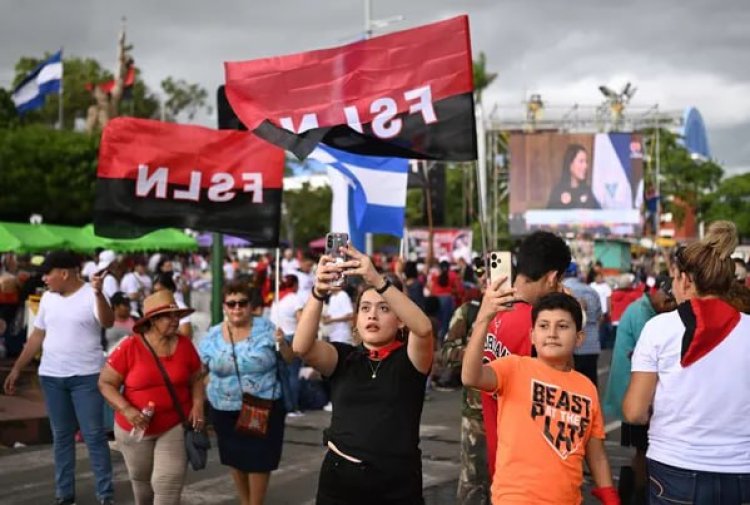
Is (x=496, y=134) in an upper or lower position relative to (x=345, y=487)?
upper

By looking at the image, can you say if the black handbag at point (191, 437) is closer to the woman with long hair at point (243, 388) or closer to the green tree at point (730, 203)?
the woman with long hair at point (243, 388)

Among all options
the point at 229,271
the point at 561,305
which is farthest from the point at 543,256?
the point at 229,271

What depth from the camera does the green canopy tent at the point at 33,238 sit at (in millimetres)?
27131

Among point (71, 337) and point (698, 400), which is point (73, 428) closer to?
point (71, 337)

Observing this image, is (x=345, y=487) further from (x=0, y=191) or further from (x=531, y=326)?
(x=0, y=191)

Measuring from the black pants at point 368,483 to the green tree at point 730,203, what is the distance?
192 feet

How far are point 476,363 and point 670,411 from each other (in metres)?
0.79

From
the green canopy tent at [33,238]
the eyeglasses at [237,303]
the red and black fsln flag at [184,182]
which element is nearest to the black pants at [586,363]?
the red and black fsln flag at [184,182]

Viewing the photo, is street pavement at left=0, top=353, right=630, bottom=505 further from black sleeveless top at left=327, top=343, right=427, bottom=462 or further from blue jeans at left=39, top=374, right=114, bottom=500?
black sleeveless top at left=327, top=343, right=427, bottom=462

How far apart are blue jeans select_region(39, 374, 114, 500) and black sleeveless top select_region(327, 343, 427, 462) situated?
3.59 m

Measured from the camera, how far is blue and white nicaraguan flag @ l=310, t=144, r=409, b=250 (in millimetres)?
9367

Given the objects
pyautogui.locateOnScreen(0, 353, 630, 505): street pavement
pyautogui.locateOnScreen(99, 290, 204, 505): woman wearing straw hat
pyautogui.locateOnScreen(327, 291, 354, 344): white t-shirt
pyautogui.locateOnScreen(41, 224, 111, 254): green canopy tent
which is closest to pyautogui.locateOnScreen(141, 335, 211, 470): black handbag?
pyautogui.locateOnScreen(99, 290, 204, 505): woman wearing straw hat

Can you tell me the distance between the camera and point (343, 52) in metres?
7.68

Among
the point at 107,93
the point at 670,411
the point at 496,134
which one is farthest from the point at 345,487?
the point at 107,93
